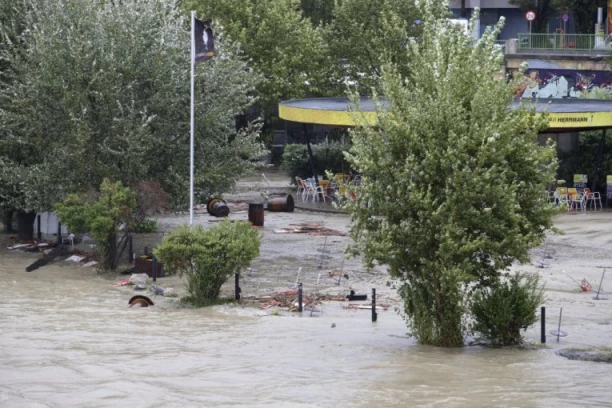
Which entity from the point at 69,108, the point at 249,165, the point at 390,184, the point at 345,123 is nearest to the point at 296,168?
the point at 345,123

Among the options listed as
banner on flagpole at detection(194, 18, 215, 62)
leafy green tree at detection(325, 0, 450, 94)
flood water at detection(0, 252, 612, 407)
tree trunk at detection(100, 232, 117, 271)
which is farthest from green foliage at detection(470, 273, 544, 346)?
leafy green tree at detection(325, 0, 450, 94)

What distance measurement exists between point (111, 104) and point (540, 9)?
4354 cm

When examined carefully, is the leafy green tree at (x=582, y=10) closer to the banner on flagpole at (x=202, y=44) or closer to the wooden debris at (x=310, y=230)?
the wooden debris at (x=310, y=230)

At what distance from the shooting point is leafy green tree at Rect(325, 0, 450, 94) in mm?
47094

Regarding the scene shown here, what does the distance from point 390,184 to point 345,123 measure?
1821cm

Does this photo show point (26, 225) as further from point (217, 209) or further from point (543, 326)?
point (543, 326)

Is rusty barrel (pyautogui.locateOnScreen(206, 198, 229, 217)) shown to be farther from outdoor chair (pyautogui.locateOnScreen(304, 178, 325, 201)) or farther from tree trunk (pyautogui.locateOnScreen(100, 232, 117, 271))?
tree trunk (pyautogui.locateOnScreen(100, 232, 117, 271))

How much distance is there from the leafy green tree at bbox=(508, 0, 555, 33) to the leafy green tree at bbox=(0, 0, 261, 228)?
131 feet

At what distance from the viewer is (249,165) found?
102 ft

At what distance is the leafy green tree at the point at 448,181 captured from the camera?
734 inches

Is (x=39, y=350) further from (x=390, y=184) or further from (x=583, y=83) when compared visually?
(x=583, y=83)

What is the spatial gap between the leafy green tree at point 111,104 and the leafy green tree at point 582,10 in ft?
123

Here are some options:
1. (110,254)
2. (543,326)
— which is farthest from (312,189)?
(543,326)

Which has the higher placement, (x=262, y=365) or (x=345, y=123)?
(x=345, y=123)
